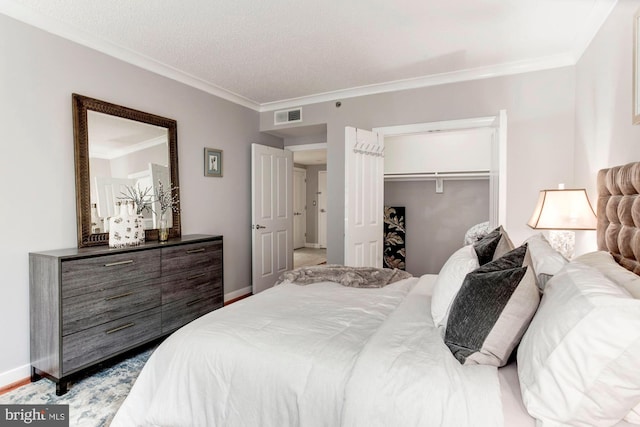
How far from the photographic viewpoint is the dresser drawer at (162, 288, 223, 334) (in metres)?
2.91

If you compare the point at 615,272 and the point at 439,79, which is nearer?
the point at 615,272

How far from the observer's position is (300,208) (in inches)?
345

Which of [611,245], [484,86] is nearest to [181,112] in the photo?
[484,86]

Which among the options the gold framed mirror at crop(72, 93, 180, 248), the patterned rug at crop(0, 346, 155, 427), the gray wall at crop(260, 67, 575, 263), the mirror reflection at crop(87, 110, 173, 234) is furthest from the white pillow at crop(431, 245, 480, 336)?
the gold framed mirror at crop(72, 93, 180, 248)

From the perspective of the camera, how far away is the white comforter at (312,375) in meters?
1.09

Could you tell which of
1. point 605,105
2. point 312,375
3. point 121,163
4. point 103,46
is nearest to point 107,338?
point 121,163

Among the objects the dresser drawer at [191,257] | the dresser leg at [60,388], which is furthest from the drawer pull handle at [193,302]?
the dresser leg at [60,388]

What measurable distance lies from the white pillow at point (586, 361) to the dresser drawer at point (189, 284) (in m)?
2.68

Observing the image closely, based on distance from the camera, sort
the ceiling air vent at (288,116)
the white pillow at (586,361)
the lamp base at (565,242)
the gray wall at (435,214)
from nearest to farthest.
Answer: the white pillow at (586,361)
the lamp base at (565,242)
the ceiling air vent at (288,116)
the gray wall at (435,214)

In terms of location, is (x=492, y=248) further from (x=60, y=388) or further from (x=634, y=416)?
(x=60, y=388)

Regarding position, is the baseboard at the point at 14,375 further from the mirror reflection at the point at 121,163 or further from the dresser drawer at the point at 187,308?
the mirror reflection at the point at 121,163

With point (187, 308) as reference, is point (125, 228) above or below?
above

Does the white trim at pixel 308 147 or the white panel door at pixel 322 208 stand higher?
the white trim at pixel 308 147

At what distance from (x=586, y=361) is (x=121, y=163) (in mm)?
3322
